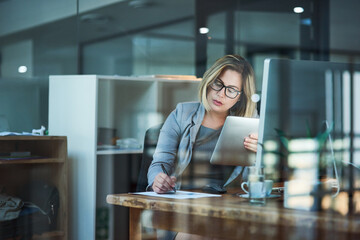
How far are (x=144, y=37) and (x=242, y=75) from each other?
34.5 inches

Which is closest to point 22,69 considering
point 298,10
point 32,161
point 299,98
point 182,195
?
point 32,161

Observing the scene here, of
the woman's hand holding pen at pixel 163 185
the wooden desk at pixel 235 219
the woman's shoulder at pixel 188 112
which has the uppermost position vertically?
the woman's shoulder at pixel 188 112

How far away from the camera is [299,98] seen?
81.8 inches

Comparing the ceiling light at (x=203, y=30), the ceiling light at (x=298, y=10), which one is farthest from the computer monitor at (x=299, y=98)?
the ceiling light at (x=203, y=30)

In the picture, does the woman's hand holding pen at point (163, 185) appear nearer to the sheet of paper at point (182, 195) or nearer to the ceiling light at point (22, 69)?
the sheet of paper at point (182, 195)

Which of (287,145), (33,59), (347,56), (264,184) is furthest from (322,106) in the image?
(33,59)

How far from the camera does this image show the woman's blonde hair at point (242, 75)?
2.82 metres

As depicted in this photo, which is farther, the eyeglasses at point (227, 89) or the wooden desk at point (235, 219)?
the eyeglasses at point (227, 89)

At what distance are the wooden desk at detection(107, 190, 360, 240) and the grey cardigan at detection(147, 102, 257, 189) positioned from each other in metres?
0.95

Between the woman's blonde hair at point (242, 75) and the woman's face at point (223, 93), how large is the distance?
2 centimetres

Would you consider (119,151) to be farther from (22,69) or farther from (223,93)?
(223,93)

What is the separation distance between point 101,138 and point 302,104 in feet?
5.94

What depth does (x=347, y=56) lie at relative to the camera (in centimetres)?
284

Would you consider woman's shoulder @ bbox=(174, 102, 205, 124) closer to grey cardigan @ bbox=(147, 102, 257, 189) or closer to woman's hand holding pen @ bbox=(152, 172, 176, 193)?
grey cardigan @ bbox=(147, 102, 257, 189)
